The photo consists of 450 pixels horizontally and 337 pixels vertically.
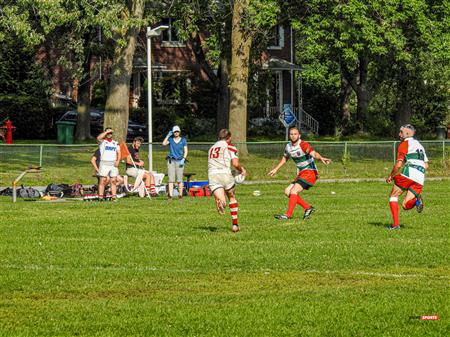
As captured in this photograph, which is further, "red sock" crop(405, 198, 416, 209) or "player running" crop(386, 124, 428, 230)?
"red sock" crop(405, 198, 416, 209)

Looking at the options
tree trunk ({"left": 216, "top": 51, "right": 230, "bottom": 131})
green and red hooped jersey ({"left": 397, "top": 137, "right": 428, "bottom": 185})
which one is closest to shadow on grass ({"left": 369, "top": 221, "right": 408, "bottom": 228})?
green and red hooped jersey ({"left": 397, "top": 137, "right": 428, "bottom": 185})

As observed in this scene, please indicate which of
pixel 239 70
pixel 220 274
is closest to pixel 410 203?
pixel 220 274

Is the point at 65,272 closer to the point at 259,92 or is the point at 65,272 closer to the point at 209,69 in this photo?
the point at 209,69

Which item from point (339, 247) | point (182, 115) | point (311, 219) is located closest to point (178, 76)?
point (182, 115)

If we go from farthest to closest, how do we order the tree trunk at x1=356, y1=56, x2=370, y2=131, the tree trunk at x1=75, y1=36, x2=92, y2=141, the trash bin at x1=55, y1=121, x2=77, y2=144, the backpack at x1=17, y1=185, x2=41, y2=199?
1. the tree trunk at x1=356, y1=56, x2=370, y2=131
2. the tree trunk at x1=75, y1=36, x2=92, y2=141
3. the trash bin at x1=55, y1=121, x2=77, y2=144
4. the backpack at x1=17, y1=185, x2=41, y2=199

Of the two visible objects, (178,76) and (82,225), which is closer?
(82,225)

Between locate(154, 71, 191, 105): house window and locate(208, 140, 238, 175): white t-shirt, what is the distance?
4827 cm

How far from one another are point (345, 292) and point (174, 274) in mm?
2555

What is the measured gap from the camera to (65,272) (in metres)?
15.1

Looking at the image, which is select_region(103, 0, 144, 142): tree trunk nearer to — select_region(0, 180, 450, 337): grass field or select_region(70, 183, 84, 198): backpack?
select_region(70, 183, 84, 198): backpack

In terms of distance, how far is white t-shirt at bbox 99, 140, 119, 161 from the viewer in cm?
2969

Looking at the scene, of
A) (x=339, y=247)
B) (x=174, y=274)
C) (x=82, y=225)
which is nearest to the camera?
(x=174, y=274)

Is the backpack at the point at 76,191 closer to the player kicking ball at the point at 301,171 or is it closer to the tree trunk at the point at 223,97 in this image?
the player kicking ball at the point at 301,171

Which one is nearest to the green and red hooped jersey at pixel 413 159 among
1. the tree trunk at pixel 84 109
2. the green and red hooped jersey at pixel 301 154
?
the green and red hooped jersey at pixel 301 154
